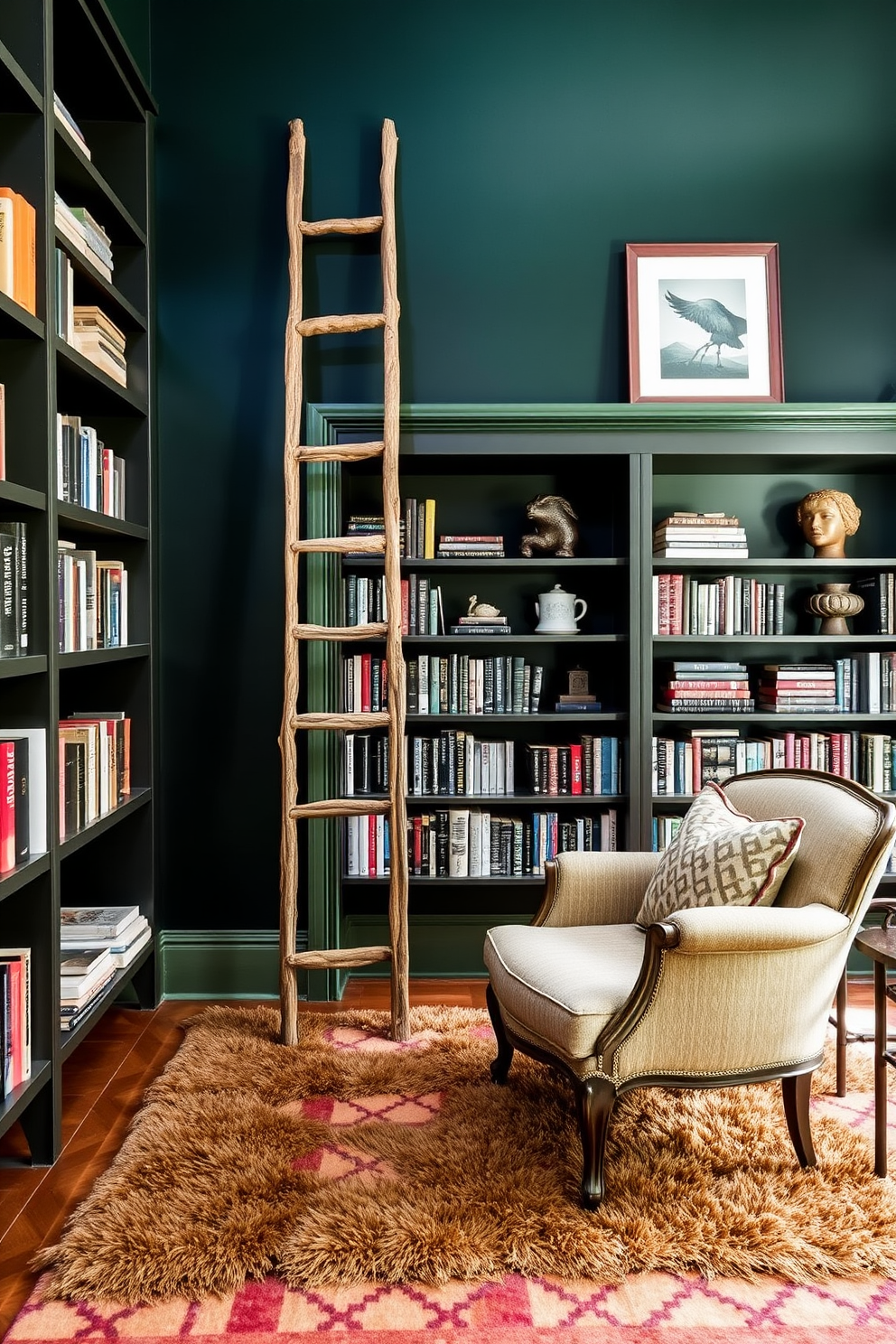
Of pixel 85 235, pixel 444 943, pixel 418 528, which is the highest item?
pixel 85 235

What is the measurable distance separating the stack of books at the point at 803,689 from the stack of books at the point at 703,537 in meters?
0.44

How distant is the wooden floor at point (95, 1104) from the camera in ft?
6.29

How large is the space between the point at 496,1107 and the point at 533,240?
2.81 metres

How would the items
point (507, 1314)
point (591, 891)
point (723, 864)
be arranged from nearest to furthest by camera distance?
point (507, 1314) < point (723, 864) < point (591, 891)

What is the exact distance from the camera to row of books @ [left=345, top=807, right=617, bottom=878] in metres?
3.30

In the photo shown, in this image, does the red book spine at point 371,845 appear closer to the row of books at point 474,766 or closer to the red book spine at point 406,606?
the row of books at point 474,766

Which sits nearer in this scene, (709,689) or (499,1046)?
(499,1046)

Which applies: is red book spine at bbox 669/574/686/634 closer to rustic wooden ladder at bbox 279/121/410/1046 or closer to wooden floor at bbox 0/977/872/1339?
rustic wooden ladder at bbox 279/121/410/1046

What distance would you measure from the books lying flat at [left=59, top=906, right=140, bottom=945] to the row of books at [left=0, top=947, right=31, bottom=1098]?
2.16 ft

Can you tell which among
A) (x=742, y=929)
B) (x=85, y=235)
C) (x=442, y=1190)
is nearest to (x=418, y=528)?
(x=85, y=235)

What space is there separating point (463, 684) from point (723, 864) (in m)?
1.33

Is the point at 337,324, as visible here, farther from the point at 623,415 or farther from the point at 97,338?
the point at 623,415

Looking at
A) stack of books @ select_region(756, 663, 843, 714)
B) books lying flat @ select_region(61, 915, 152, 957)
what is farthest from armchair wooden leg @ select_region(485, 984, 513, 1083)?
stack of books @ select_region(756, 663, 843, 714)

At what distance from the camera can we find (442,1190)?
1987 millimetres
